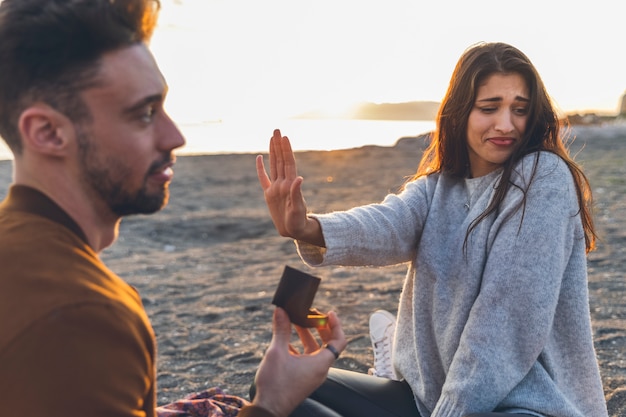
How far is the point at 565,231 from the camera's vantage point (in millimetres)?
2295

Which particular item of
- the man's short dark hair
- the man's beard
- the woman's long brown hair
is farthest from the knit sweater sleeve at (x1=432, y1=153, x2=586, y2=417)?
the man's short dark hair

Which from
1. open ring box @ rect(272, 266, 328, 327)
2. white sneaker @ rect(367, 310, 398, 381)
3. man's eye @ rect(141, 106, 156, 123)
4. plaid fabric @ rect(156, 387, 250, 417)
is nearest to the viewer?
man's eye @ rect(141, 106, 156, 123)

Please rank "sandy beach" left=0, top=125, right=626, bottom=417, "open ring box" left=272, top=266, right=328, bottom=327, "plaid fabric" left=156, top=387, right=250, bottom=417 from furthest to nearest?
1. "sandy beach" left=0, top=125, right=626, bottom=417
2. "plaid fabric" left=156, top=387, right=250, bottom=417
3. "open ring box" left=272, top=266, right=328, bottom=327

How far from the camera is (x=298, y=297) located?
5.66ft

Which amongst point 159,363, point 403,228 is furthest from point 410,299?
point 159,363

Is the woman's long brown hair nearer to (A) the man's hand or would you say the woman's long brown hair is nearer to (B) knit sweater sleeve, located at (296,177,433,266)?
(B) knit sweater sleeve, located at (296,177,433,266)

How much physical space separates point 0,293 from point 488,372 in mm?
1523

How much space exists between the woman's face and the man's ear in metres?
1.56

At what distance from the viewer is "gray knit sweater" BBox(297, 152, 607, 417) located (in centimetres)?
222

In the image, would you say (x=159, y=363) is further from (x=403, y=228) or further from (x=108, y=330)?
(x=108, y=330)

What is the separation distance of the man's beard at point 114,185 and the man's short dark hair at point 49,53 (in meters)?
0.09

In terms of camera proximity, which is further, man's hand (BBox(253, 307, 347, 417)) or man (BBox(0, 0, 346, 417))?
man's hand (BBox(253, 307, 347, 417))

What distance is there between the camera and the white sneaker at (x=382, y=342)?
3307 mm

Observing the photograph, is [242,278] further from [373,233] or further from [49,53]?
[49,53]
